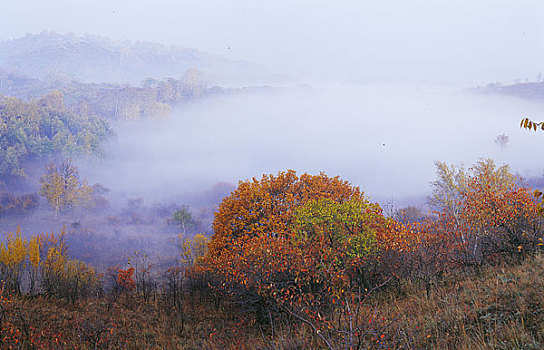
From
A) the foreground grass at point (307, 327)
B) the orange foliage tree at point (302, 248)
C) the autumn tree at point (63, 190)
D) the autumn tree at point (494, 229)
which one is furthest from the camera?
the autumn tree at point (63, 190)

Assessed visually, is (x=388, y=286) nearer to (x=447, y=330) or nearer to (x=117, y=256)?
(x=447, y=330)

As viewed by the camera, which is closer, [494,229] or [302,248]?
[494,229]

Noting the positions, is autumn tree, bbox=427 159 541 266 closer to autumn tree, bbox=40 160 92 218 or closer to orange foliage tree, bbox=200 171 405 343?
orange foliage tree, bbox=200 171 405 343

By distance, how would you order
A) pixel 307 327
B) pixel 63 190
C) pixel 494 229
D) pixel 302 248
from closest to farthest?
1. pixel 307 327
2. pixel 494 229
3. pixel 302 248
4. pixel 63 190

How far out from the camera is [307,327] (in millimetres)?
9695

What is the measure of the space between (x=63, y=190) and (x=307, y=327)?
322ft

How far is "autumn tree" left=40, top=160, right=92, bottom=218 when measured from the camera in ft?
279

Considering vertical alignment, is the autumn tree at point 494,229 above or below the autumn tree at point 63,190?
above

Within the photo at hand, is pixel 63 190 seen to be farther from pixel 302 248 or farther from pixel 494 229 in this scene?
pixel 494 229

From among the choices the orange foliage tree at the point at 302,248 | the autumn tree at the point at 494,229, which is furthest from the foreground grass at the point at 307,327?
the autumn tree at the point at 494,229

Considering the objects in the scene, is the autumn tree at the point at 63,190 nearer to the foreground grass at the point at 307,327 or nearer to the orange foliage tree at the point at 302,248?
the foreground grass at the point at 307,327

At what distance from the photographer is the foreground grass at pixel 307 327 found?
6527mm

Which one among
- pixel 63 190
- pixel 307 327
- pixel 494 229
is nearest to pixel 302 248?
pixel 307 327

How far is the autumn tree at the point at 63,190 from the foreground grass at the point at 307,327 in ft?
253
